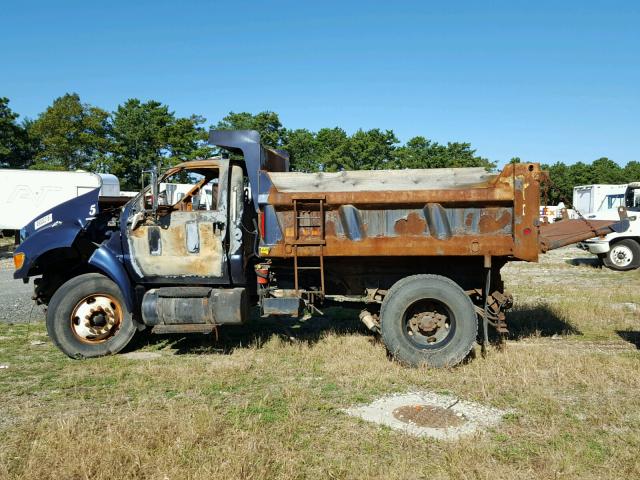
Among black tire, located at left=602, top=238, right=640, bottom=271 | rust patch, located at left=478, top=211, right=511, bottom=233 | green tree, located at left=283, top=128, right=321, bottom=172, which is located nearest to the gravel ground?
rust patch, located at left=478, top=211, right=511, bottom=233

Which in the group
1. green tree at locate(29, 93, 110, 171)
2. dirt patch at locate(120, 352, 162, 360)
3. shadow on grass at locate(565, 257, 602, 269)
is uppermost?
green tree at locate(29, 93, 110, 171)

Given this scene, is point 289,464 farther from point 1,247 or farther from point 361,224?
point 1,247

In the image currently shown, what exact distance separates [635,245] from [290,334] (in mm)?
13342

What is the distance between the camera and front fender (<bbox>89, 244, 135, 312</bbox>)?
6.33 metres

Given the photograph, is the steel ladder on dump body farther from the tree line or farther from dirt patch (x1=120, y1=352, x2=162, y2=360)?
the tree line

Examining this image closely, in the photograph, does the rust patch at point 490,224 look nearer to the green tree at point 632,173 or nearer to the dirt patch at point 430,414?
the dirt patch at point 430,414

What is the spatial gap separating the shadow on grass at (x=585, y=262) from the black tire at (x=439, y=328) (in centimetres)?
1285

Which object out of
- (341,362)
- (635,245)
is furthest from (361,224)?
(635,245)

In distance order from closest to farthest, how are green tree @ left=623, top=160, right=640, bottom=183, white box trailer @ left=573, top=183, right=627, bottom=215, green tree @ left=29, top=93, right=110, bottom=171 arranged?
white box trailer @ left=573, top=183, right=627, bottom=215
green tree @ left=29, top=93, right=110, bottom=171
green tree @ left=623, top=160, right=640, bottom=183

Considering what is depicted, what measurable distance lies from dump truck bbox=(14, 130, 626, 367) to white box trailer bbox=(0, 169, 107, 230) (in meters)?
15.2

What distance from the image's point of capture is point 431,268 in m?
6.38

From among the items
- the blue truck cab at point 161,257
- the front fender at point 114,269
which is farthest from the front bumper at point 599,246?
the front fender at point 114,269

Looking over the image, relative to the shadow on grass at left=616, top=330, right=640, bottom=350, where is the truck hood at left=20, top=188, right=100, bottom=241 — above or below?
above

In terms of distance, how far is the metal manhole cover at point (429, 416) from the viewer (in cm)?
434
